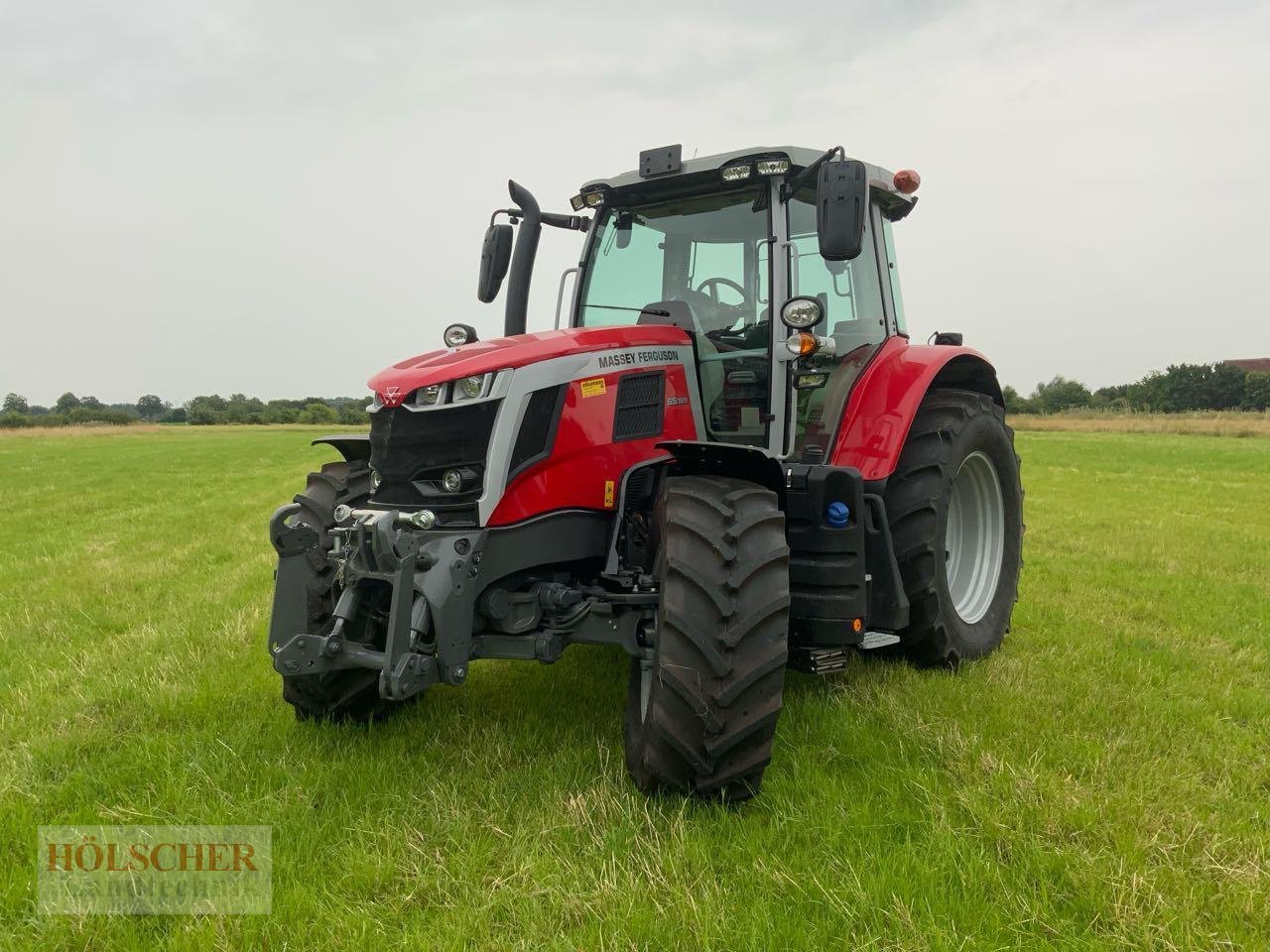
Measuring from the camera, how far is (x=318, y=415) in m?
68.5

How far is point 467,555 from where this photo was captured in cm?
310

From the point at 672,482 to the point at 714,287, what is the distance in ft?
4.66

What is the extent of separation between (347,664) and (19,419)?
51.4 m

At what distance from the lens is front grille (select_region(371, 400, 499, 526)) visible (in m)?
3.27

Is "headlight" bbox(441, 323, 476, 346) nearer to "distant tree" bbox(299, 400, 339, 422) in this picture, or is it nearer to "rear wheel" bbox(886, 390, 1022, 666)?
"rear wheel" bbox(886, 390, 1022, 666)

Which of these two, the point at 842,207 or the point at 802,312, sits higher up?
the point at 842,207

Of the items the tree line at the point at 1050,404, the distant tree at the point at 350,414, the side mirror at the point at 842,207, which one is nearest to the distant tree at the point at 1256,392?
the tree line at the point at 1050,404

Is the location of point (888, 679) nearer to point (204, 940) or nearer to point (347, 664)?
point (347, 664)

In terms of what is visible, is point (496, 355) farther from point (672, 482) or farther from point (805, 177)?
point (805, 177)

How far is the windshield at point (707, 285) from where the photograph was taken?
401 cm

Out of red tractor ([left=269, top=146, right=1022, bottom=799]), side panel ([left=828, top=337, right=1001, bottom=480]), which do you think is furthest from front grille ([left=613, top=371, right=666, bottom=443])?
side panel ([left=828, top=337, right=1001, bottom=480])

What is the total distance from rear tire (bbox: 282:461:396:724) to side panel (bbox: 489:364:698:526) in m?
0.71

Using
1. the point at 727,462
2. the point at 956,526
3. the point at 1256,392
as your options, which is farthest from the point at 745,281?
the point at 1256,392

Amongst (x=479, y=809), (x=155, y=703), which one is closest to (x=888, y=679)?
(x=479, y=809)
